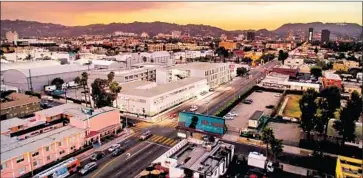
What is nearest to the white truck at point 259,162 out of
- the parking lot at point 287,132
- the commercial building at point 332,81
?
the parking lot at point 287,132

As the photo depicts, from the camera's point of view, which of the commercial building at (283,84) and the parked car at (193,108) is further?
the commercial building at (283,84)

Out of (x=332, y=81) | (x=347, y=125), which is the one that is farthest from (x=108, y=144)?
(x=332, y=81)

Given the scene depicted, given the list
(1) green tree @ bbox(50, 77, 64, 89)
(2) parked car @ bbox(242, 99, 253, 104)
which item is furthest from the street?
(1) green tree @ bbox(50, 77, 64, 89)

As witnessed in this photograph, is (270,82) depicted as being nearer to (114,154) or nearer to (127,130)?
(127,130)

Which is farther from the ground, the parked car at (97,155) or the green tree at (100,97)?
the green tree at (100,97)

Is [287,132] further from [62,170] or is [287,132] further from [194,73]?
[194,73]

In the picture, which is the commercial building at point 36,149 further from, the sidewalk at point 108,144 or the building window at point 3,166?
the sidewalk at point 108,144

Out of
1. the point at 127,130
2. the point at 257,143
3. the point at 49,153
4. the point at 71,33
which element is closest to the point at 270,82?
the point at 257,143
